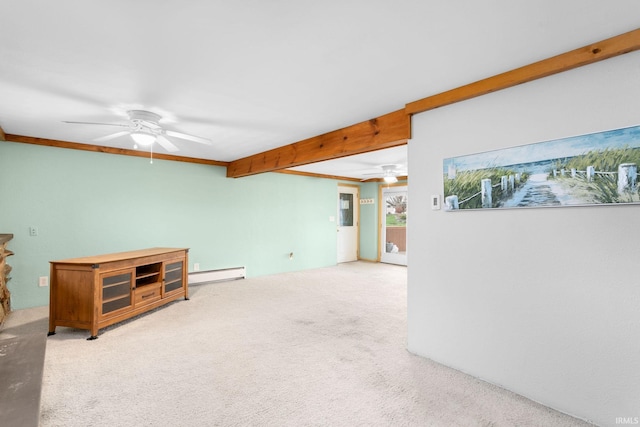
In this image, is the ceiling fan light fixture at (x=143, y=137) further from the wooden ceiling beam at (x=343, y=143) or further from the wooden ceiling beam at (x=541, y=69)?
the wooden ceiling beam at (x=541, y=69)

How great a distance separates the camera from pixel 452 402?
2.02 m

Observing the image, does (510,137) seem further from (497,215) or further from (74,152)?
(74,152)

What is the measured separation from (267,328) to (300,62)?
2.73 m

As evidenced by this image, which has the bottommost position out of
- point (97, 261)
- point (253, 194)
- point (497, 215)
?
point (97, 261)

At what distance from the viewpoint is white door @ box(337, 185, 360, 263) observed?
783 centimetres

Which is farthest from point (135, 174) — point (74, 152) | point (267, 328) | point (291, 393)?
point (291, 393)

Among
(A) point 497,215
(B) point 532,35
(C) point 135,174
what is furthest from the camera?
(C) point 135,174

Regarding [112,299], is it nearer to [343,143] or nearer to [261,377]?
[261,377]

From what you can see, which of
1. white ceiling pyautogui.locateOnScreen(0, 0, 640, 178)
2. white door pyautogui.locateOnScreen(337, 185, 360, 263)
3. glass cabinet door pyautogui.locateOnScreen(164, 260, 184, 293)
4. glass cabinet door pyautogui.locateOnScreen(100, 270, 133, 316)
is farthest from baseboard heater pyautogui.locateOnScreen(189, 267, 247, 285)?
white ceiling pyautogui.locateOnScreen(0, 0, 640, 178)

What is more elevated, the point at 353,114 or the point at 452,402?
the point at 353,114

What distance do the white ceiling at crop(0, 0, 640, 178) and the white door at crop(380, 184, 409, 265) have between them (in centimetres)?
502

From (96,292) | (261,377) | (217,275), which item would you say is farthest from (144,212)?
(261,377)

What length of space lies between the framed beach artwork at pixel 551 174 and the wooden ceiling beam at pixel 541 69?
1.44 ft

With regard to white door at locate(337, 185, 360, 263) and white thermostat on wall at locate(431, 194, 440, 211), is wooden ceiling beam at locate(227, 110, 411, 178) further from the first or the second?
white door at locate(337, 185, 360, 263)
